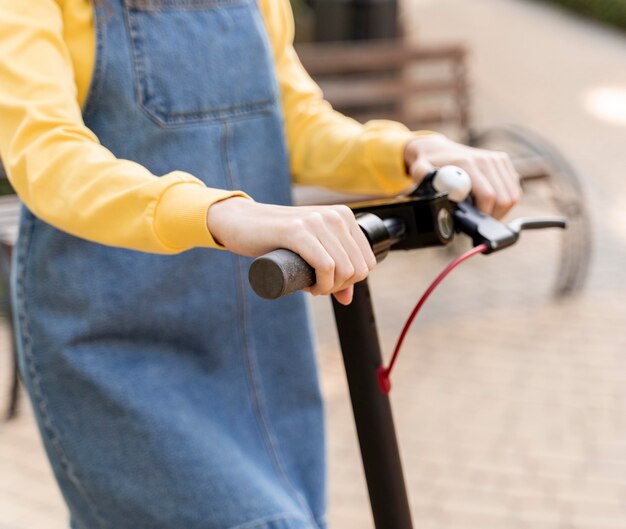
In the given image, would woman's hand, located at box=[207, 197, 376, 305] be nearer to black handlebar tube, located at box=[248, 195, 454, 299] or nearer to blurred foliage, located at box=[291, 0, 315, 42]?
black handlebar tube, located at box=[248, 195, 454, 299]

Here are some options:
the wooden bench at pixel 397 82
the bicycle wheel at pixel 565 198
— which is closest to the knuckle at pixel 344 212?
the bicycle wheel at pixel 565 198

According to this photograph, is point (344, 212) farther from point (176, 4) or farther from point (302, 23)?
point (302, 23)

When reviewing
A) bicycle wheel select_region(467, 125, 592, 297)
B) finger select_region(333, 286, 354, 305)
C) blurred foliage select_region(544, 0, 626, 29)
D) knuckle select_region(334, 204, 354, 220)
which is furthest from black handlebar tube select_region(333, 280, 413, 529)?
blurred foliage select_region(544, 0, 626, 29)

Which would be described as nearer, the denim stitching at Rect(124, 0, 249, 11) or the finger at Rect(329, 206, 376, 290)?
the finger at Rect(329, 206, 376, 290)

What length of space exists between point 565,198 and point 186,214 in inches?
159

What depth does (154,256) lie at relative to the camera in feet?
4.87

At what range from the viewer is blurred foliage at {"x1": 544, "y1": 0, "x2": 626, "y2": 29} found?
1207cm

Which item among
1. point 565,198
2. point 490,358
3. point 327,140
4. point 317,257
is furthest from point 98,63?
point 565,198

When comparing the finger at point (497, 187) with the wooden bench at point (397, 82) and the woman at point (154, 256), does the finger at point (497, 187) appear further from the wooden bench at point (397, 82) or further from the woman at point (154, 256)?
the wooden bench at point (397, 82)

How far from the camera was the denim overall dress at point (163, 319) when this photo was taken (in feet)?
4.62

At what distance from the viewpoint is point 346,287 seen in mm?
1123

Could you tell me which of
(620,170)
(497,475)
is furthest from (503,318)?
(620,170)

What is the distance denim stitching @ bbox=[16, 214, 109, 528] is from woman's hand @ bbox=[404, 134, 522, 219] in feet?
2.03

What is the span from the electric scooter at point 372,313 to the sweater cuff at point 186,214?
0.20 meters
